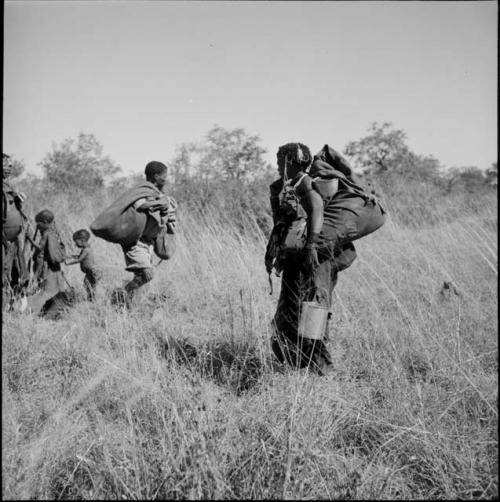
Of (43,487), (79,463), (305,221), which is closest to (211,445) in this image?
(79,463)

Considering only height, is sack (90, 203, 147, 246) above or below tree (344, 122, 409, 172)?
below

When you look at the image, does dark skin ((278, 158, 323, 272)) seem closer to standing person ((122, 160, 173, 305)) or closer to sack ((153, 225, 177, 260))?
standing person ((122, 160, 173, 305))

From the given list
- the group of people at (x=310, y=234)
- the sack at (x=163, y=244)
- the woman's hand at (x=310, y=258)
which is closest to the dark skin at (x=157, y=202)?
the sack at (x=163, y=244)

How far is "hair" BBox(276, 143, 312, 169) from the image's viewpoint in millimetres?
2812

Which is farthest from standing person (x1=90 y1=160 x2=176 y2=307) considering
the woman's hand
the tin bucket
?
the tin bucket

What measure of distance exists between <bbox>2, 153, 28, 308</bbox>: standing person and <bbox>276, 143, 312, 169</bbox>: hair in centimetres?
315

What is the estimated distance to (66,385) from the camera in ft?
8.49

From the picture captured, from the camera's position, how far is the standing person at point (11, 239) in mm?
4518

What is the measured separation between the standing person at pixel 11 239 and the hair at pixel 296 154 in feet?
10.3

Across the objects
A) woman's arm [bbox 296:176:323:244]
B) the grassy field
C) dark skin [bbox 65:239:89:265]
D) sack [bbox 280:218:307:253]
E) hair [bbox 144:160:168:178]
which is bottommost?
the grassy field

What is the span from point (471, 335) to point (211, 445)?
2300 mm

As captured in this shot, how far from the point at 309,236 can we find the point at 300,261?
8.0 inches

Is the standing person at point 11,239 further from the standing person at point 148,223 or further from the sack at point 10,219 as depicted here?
the standing person at point 148,223

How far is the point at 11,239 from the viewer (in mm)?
4762
